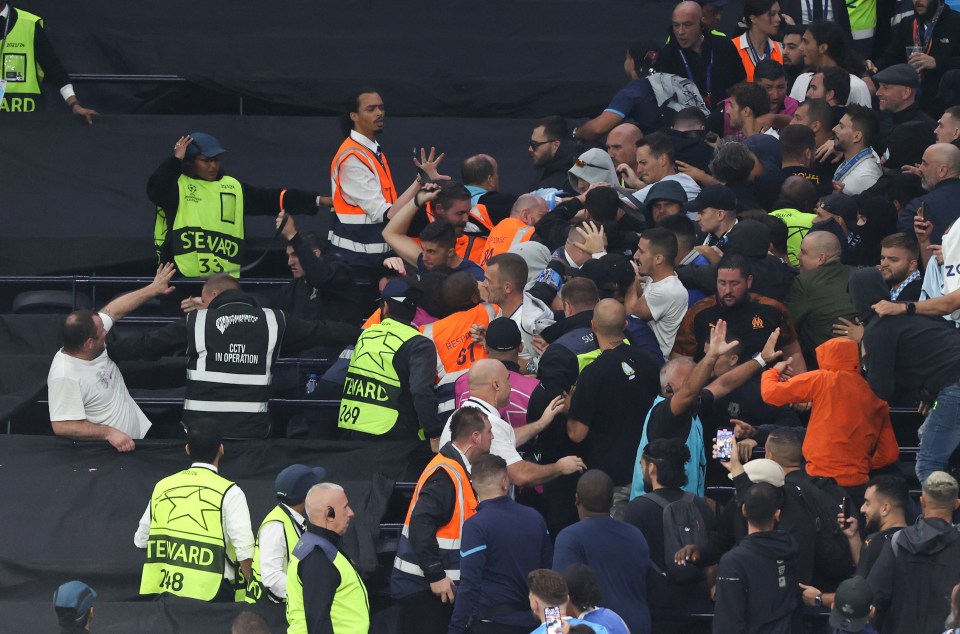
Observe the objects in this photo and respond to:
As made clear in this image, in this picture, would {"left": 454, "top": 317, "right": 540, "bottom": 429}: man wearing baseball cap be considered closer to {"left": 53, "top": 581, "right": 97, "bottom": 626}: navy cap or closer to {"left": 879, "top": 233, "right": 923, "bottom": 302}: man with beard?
{"left": 879, "top": 233, "right": 923, "bottom": 302}: man with beard

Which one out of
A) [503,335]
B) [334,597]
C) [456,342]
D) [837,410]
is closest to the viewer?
[334,597]

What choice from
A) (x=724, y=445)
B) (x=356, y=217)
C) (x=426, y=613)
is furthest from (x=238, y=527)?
(x=356, y=217)

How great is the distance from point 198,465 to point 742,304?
3.07 m

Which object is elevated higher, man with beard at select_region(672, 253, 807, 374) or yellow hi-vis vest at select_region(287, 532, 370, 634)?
man with beard at select_region(672, 253, 807, 374)

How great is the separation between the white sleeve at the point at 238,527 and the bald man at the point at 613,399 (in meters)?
1.76

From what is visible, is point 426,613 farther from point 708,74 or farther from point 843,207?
point 708,74

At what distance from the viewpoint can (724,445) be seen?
8062 millimetres

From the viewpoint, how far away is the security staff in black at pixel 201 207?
34.1ft

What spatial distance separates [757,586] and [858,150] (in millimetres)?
3993

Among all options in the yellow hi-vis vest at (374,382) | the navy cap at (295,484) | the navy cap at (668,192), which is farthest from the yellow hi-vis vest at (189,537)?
the navy cap at (668,192)

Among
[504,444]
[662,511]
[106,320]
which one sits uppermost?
[106,320]

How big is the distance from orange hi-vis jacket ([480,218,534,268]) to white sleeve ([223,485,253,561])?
100 inches

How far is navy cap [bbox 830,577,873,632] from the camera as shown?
704cm

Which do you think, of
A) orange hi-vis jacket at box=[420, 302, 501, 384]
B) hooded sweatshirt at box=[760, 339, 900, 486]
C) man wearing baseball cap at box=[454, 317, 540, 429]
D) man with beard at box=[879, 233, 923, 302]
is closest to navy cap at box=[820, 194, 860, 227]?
man with beard at box=[879, 233, 923, 302]
